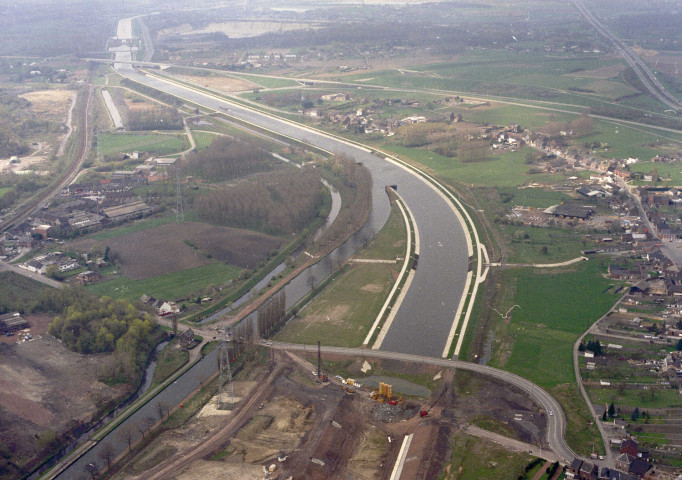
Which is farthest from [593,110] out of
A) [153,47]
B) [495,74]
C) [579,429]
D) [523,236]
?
[153,47]

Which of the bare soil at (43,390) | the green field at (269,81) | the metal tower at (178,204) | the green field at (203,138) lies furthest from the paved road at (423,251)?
the green field at (269,81)

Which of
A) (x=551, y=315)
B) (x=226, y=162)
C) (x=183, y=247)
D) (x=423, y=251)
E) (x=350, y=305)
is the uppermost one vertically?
(x=226, y=162)

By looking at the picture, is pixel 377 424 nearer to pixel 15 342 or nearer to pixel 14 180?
pixel 15 342

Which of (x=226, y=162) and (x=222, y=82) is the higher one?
(x=222, y=82)

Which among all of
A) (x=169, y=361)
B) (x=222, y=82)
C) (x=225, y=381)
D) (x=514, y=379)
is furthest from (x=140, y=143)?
(x=514, y=379)

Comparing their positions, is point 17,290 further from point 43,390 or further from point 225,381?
point 225,381

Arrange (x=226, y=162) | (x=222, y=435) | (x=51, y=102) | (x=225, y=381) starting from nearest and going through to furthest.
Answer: (x=222, y=435), (x=225, y=381), (x=226, y=162), (x=51, y=102)

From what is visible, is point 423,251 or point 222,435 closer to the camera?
point 222,435

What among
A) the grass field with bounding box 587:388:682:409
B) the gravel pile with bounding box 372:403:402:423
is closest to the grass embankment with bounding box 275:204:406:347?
the gravel pile with bounding box 372:403:402:423

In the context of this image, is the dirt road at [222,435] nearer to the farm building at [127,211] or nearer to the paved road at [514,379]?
the paved road at [514,379]
